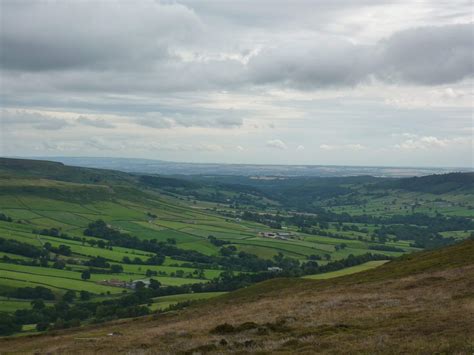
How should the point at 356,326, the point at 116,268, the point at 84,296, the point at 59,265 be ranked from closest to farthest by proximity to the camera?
the point at 356,326, the point at 84,296, the point at 59,265, the point at 116,268

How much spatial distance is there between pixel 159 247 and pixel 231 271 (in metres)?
45.4

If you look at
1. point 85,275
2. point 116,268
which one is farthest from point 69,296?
point 116,268

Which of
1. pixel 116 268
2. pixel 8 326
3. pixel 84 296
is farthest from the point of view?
pixel 116 268

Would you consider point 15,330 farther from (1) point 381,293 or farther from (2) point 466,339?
(2) point 466,339

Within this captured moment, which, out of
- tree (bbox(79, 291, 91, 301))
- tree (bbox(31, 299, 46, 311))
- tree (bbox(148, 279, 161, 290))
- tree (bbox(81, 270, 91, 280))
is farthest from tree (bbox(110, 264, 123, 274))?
tree (bbox(31, 299, 46, 311))

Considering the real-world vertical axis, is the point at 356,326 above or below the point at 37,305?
above

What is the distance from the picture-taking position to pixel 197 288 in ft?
415

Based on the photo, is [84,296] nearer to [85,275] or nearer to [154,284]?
[154,284]

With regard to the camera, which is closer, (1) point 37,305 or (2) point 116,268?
(1) point 37,305

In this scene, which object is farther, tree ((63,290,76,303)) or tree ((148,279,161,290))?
tree ((148,279,161,290))

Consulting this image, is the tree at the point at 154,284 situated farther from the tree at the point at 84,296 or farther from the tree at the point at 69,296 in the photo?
the tree at the point at 69,296

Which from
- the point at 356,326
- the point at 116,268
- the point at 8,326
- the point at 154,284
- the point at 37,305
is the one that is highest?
the point at 356,326

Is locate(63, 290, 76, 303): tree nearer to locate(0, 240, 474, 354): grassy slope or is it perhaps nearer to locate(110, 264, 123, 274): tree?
locate(110, 264, 123, 274): tree

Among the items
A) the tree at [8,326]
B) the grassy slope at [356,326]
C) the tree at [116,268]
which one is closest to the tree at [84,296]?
the tree at [8,326]
